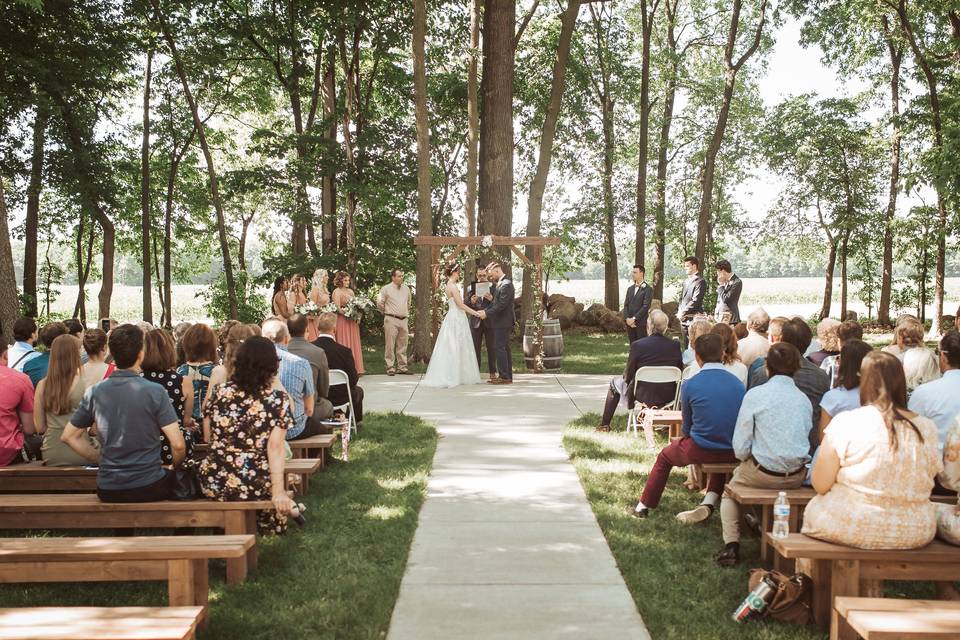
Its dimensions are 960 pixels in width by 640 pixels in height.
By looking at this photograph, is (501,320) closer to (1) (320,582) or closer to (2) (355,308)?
(2) (355,308)

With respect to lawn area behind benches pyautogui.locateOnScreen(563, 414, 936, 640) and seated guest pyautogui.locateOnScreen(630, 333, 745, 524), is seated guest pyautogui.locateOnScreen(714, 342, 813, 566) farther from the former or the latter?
seated guest pyautogui.locateOnScreen(630, 333, 745, 524)

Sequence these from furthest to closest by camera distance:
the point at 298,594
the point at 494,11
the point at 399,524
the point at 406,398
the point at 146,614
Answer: the point at 494,11
the point at 406,398
the point at 399,524
the point at 298,594
the point at 146,614

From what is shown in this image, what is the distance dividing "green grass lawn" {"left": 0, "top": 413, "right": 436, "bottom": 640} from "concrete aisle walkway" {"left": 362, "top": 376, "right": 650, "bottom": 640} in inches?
5.6

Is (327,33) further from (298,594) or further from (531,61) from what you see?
(298,594)

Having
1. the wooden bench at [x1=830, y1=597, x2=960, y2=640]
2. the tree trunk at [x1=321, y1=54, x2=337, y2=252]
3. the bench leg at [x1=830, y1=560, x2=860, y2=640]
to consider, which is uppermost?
the tree trunk at [x1=321, y1=54, x2=337, y2=252]

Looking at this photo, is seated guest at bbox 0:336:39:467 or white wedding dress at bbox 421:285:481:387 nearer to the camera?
seated guest at bbox 0:336:39:467

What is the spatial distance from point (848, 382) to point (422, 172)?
1158 centimetres

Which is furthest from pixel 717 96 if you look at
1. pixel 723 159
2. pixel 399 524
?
pixel 399 524

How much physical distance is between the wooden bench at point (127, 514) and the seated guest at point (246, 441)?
0.10 metres

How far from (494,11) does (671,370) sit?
1100 cm

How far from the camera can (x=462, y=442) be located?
9000mm

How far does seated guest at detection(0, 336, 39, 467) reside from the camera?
5777 mm

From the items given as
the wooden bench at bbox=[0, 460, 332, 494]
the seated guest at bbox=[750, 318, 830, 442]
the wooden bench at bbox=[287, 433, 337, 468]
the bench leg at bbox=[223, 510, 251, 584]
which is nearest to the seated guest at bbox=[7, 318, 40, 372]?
the wooden bench at bbox=[0, 460, 332, 494]

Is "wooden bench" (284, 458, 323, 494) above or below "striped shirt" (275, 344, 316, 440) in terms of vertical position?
below
